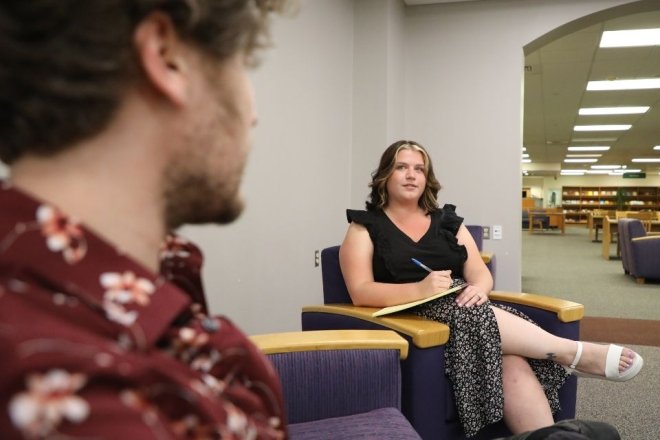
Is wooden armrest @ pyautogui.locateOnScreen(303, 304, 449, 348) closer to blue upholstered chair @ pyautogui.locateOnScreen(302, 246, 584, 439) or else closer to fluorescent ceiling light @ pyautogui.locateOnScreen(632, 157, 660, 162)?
blue upholstered chair @ pyautogui.locateOnScreen(302, 246, 584, 439)

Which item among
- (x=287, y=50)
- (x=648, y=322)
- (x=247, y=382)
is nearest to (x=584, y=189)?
(x=648, y=322)

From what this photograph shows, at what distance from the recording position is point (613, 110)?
930 cm

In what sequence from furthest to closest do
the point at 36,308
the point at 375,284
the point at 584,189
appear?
1. the point at 584,189
2. the point at 375,284
3. the point at 36,308

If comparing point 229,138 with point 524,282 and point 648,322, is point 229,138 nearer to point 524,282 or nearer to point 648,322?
point 648,322

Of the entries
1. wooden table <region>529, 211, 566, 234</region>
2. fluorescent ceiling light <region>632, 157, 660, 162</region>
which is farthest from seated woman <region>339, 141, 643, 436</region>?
fluorescent ceiling light <region>632, 157, 660, 162</region>

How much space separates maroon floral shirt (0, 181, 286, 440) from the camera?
0.37 m

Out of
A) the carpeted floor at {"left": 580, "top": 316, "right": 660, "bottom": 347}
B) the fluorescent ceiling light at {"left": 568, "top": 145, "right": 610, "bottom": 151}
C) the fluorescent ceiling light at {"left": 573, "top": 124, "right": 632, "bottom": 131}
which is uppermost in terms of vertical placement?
the fluorescent ceiling light at {"left": 568, "top": 145, "right": 610, "bottom": 151}

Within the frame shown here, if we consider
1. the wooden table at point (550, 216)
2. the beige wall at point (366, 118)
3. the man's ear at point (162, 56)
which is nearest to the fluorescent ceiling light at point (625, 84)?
the beige wall at point (366, 118)

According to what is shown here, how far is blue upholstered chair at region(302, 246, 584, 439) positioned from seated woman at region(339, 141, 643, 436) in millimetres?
72

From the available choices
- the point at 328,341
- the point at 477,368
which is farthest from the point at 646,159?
the point at 328,341

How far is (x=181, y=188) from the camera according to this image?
21.8 inches

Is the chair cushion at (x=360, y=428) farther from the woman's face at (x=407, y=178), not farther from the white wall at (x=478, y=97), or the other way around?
the white wall at (x=478, y=97)

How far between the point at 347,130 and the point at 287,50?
1.05 metres

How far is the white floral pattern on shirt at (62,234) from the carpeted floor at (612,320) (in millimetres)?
2563
